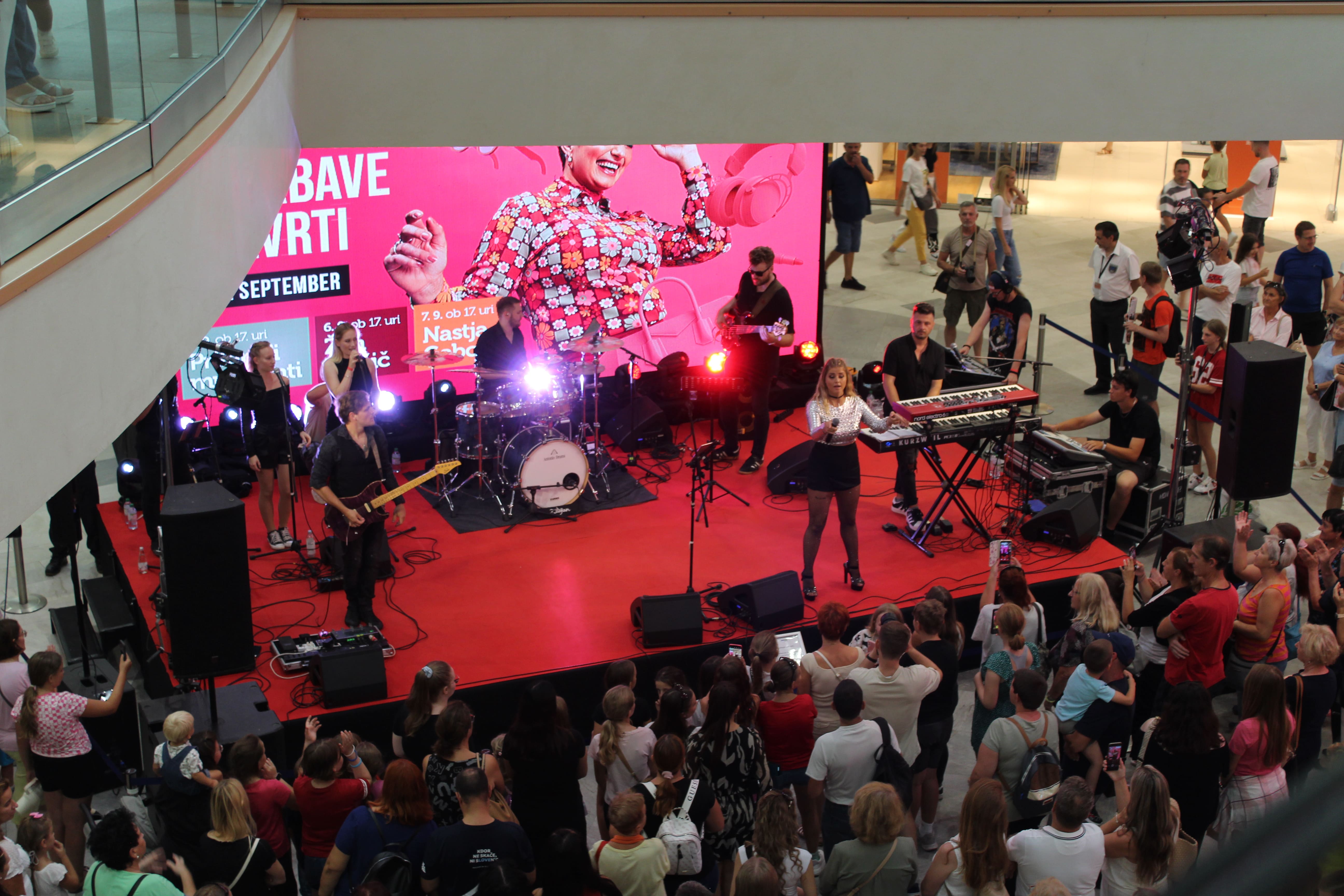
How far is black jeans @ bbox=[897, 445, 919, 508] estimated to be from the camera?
28.8ft

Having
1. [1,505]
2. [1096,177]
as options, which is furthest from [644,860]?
[1096,177]

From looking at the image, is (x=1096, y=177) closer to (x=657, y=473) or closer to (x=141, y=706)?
(x=657, y=473)

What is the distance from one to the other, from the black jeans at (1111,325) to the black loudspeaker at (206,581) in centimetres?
777

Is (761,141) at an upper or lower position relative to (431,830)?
Result: upper

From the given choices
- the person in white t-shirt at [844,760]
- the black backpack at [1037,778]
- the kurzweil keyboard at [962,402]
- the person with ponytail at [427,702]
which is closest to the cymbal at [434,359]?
the kurzweil keyboard at [962,402]

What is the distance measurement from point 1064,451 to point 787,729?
4173 mm

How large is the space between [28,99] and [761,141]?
540 centimetres

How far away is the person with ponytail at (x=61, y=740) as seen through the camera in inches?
208

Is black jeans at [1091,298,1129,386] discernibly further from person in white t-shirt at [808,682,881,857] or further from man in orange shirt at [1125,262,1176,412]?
person in white t-shirt at [808,682,881,857]

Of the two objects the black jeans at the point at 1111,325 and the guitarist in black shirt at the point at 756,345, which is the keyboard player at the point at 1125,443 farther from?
→ the black jeans at the point at 1111,325

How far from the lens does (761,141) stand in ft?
23.7

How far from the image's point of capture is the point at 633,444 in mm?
10344

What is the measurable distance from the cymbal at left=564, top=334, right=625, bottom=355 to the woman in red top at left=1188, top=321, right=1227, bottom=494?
4027mm

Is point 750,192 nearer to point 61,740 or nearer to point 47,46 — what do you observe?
point 61,740
